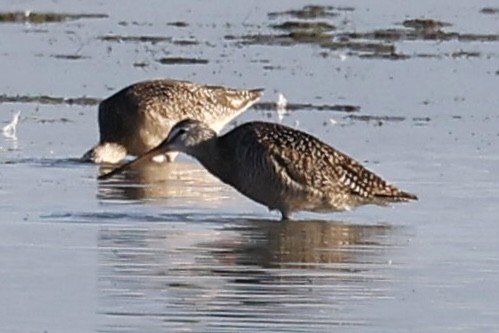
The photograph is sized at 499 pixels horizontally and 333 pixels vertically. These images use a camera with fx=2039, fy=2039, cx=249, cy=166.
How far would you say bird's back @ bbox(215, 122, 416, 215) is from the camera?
45.3 ft

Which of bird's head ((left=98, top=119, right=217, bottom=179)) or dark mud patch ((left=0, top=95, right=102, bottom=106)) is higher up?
bird's head ((left=98, top=119, right=217, bottom=179))

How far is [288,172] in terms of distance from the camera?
1388 centimetres

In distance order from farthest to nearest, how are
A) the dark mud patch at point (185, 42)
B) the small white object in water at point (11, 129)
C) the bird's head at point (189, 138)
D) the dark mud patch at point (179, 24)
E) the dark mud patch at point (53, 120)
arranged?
the dark mud patch at point (179, 24)
the dark mud patch at point (185, 42)
the dark mud patch at point (53, 120)
the small white object in water at point (11, 129)
the bird's head at point (189, 138)

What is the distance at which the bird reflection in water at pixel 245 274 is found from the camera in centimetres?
1005

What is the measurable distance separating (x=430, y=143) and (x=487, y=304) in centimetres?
757

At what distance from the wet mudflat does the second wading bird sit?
169 millimetres

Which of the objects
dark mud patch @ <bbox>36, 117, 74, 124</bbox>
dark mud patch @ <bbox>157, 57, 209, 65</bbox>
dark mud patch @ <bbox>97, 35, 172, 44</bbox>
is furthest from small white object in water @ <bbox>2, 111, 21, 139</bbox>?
dark mud patch @ <bbox>97, 35, 172, 44</bbox>

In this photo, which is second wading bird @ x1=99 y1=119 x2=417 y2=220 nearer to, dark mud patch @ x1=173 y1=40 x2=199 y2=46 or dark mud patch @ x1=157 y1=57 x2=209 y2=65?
dark mud patch @ x1=157 y1=57 x2=209 y2=65

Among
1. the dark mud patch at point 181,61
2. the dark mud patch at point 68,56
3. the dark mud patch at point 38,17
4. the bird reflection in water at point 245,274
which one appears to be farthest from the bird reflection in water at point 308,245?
the dark mud patch at point 38,17

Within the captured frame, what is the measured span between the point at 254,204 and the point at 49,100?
6.46m

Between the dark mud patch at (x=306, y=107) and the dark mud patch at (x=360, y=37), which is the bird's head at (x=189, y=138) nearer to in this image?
the dark mud patch at (x=306, y=107)

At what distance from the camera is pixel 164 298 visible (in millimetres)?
10500

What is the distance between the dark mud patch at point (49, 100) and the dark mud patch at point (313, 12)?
12.0 m

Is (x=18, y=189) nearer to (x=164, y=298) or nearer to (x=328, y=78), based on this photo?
(x=164, y=298)
